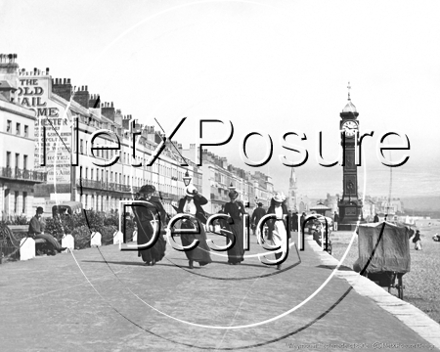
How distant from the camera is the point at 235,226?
18.7 m

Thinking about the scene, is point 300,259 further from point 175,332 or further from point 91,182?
point 91,182

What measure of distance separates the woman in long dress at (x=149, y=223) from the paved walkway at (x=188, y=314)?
1.99m

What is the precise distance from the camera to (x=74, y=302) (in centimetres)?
1039

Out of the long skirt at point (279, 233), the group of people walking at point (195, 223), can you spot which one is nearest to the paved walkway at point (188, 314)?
the group of people walking at point (195, 223)

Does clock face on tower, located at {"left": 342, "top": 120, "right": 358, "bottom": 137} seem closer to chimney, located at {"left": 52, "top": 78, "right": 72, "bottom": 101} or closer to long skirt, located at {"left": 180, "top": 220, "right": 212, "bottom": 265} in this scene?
long skirt, located at {"left": 180, "top": 220, "right": 212, "bottom": 265}

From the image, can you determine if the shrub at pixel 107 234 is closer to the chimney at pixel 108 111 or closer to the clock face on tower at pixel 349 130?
the clock face on tower at pixel 349 130

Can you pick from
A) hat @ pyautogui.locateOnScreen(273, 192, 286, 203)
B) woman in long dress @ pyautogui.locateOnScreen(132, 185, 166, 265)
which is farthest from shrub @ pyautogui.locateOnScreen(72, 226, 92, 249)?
hat @ pyautogui.locateOnScreen(273, 192, 286, 203)

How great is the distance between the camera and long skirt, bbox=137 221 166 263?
58.7 feet

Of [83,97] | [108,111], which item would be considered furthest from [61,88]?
[108,111]

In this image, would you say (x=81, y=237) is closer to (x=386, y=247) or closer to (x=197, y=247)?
(x=197, y=247)

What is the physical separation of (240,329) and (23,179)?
4771cm

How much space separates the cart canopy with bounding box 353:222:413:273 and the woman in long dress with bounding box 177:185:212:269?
4.01 metres

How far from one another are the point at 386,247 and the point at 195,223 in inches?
191

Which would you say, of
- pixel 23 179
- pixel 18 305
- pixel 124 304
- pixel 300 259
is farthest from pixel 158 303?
pixel 23 179
